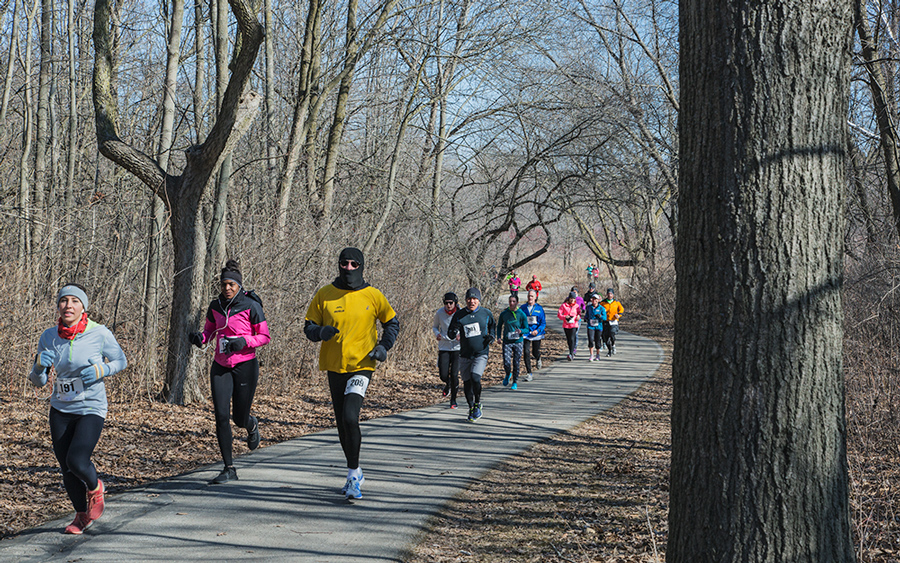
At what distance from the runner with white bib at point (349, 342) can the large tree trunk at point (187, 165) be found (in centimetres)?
453

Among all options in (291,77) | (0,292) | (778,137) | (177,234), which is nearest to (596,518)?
(778,137)

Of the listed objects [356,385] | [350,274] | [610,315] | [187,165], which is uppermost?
[187,165]

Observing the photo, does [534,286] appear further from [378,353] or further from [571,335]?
[378,353]

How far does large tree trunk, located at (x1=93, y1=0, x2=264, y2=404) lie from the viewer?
9969 mm

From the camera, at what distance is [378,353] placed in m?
6.21

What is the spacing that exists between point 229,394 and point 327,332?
54.3 inches

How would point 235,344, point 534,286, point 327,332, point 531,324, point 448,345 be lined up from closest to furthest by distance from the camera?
point 327,332, point 235,344, point 448,345, point 531,324, point 534,286

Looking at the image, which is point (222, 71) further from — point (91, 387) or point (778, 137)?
point (778, 137)

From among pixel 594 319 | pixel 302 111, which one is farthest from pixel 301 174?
pixel 594 319

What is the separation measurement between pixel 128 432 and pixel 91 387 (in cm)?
400

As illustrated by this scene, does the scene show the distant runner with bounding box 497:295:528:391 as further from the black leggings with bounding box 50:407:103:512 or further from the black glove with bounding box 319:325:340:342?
the black leggings with bounding box 50:407:103:512

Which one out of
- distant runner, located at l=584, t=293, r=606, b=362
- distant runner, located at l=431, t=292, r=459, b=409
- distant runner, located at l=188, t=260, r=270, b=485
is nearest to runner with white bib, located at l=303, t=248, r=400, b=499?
Answer: distant runner, located at l=188, t=260, r=270, b=485

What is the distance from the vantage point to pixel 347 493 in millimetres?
6375

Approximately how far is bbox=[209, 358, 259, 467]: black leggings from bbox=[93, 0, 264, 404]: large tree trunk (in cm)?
388
